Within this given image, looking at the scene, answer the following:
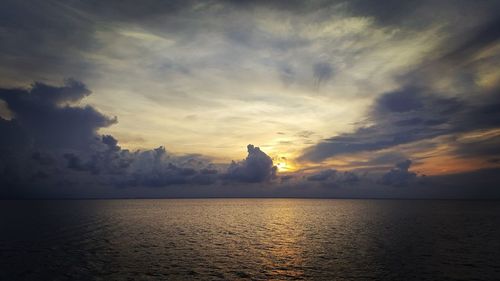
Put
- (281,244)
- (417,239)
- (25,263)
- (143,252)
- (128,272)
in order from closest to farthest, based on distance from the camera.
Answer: (128,272) < (25,263) < (143,252) < (281,244) < (417,239)

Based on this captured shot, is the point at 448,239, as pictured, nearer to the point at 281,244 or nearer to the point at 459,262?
the point at 459,262

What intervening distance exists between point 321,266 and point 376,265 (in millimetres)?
8396

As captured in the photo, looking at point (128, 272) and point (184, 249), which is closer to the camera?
point (128, 272)

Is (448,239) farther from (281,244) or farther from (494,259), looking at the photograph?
(281,244)

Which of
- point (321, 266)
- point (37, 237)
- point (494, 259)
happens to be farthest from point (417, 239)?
point (37, 237)

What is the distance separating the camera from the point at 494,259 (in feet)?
182

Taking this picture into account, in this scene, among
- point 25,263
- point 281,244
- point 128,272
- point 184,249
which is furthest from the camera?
point 281,244

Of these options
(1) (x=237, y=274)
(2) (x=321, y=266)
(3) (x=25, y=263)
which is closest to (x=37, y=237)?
(3) (x=25, y=263)

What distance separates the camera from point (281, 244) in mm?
73375

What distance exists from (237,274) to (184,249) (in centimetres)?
2243

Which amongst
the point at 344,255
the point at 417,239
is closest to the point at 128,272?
the point at 344,255

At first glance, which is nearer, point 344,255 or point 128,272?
point 128,272

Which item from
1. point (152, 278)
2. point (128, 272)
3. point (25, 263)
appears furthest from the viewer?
point (25, 263)

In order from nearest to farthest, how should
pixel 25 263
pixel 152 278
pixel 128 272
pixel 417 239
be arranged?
1. pixel 152 278
2. pixel 128 272
3. pixel 25 263
4. pixel 417 239
